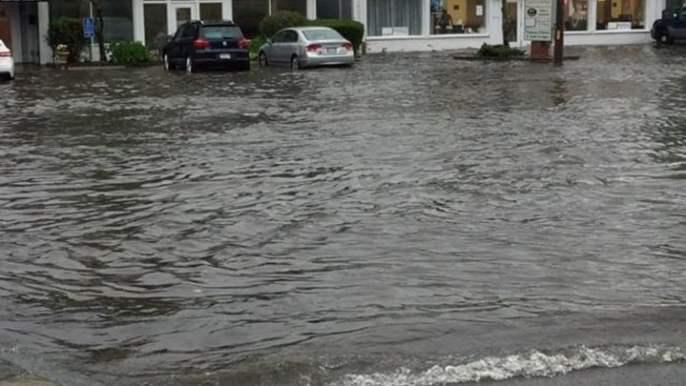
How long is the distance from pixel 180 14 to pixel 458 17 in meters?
12.8

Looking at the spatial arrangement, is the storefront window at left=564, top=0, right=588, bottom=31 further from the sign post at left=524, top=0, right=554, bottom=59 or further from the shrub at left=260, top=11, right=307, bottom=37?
the shrub at left=260, top=11, right=307, bottom=37

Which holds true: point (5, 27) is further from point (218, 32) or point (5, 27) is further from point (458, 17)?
point (458, 17)

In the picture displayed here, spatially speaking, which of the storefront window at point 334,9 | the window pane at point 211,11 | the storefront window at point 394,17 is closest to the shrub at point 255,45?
the window pane at point 211,11

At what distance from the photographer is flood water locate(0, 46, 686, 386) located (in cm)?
669

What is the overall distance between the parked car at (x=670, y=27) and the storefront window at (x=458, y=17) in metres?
7.96

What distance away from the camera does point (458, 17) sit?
47.7m

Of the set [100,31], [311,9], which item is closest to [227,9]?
[311,9]

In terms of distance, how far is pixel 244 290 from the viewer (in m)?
8.12

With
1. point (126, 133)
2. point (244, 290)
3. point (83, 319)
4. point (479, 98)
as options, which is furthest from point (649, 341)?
point (479, 98)

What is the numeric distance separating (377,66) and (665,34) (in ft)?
62.3

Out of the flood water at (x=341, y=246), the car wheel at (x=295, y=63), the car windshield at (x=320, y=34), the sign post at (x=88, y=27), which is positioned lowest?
the flood water at (x=341, y=246)

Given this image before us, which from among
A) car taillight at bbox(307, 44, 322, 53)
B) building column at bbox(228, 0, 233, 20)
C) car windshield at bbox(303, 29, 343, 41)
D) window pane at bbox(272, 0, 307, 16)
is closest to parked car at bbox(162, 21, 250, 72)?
car taillight at bbox(307, 44, 322, 53)

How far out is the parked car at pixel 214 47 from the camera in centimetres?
3234

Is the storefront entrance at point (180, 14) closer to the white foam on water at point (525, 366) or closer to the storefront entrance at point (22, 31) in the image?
the storefront entrance at point (22, 31)
